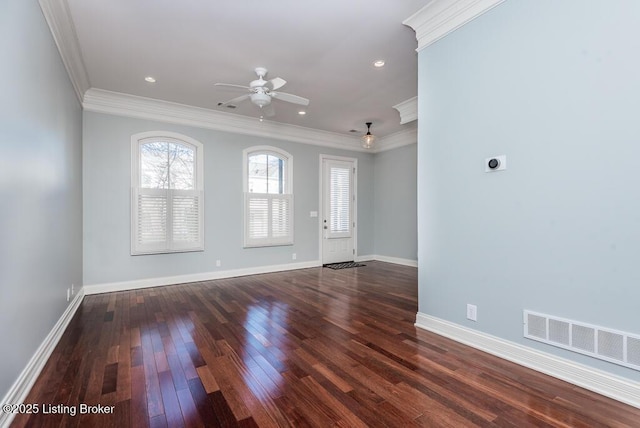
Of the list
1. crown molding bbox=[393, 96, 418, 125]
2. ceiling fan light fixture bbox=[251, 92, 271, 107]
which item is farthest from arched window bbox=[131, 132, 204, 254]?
crown molding bbox=[393, 96, 418, 125]

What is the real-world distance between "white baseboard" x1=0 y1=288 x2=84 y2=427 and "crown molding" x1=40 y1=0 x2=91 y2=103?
2745 millimetres

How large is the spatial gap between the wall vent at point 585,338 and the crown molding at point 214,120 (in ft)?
16.6

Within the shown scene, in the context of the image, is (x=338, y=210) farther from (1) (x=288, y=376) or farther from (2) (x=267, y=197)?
(1) (x=288, y=376)

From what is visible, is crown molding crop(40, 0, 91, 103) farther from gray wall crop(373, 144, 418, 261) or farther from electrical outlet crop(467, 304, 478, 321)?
gray wall crop(373, 144, 418, 261)

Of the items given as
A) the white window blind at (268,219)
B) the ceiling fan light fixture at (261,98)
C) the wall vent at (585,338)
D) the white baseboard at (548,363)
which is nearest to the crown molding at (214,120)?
the white window blind at (268,219)

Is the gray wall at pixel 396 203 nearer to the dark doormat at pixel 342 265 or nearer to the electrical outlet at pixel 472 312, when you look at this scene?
the dark doormat at pixel 342 265

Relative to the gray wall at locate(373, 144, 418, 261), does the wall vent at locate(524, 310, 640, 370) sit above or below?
below

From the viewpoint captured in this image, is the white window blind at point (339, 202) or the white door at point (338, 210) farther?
the white window blind at point (339, 202)

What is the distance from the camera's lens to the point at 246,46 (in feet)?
11.2

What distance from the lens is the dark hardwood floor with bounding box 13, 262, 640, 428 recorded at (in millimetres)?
1745

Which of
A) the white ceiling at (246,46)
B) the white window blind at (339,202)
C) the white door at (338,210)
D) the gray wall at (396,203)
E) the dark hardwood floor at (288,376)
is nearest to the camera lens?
the dark hardwood floor at (288,376)

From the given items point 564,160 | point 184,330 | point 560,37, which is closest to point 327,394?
point 184,330

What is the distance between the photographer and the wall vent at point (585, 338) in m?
1.86

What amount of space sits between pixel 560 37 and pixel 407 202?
487 cm
